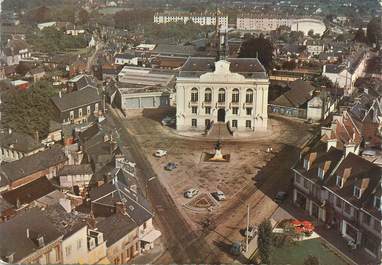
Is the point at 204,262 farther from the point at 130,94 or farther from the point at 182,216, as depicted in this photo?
the point at 130,94

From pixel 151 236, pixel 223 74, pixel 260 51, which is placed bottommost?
pixel 151 236

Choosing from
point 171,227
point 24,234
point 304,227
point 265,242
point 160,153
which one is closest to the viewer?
point 24,234

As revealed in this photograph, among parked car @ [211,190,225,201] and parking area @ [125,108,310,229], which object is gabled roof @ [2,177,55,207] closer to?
parking area @ [125,108,310,229]

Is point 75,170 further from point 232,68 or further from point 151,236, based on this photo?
point 232,68

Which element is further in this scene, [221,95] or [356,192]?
[221,95]

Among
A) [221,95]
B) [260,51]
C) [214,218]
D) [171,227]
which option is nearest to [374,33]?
[260,51]

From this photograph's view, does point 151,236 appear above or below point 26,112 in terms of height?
below

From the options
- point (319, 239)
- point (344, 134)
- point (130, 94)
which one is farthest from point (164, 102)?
point (319, 239)

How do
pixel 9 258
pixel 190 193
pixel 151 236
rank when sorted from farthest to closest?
pixel 190 193
pixel 151 236
pixel 9 258
